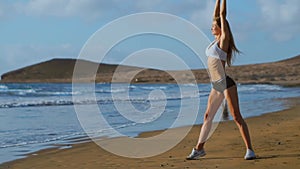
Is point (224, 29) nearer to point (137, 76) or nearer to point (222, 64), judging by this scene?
point (222, 64)

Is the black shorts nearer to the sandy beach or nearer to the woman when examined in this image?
the woman

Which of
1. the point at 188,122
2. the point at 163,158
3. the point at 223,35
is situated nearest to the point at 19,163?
the point at 163,158

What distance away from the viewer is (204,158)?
6.54 meters

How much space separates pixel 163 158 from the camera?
680 centimetres

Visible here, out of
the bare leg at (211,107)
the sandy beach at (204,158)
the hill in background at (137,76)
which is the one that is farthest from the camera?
the hill in background at (137,76)

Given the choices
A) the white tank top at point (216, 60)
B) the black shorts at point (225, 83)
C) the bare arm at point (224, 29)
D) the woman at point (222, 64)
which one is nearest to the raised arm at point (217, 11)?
the woman at point (222, 64)

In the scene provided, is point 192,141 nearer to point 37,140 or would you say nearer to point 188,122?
point 37,140

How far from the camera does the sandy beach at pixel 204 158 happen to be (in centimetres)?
605

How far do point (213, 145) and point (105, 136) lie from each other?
3.37 m

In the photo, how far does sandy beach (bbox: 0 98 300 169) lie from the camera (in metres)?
6.05

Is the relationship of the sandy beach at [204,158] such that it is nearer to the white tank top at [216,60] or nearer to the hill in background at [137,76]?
the white tank top at [216,60]

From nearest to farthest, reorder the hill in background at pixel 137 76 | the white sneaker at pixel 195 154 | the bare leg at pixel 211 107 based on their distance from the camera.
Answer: the bare leg at pixel 211 107 < the white sneaker at pixel 195 154 < the hill in background at pixel 137 76

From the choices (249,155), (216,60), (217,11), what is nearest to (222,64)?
(216,60)

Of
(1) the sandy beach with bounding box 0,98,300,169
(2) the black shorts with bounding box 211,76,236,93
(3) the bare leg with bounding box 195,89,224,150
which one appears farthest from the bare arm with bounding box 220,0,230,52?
(1) the sandy beach with bounding box 0,98,300,169
